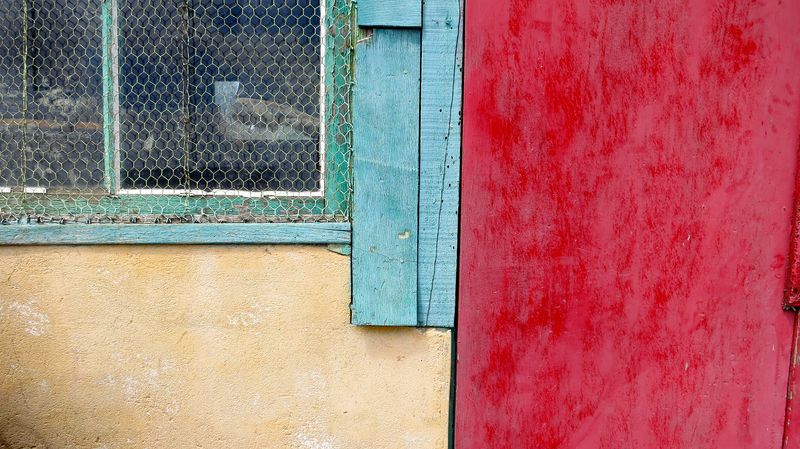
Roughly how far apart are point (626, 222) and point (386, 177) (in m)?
0.77

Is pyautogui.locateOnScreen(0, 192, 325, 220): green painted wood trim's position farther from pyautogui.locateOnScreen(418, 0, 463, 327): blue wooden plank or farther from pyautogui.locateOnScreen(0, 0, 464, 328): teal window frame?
pyautogui.locateOnScreen(418, 0, 463, 327): blue wooden plank

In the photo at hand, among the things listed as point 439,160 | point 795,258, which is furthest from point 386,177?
point 795,258

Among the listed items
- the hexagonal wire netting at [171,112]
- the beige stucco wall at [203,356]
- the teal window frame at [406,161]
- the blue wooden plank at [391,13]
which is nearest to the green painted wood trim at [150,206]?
the hexagonal wire netting at [171,112]

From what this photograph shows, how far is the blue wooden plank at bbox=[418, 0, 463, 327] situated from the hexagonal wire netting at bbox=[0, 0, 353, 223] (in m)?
0.24

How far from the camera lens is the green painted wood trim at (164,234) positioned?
1993 millimetres

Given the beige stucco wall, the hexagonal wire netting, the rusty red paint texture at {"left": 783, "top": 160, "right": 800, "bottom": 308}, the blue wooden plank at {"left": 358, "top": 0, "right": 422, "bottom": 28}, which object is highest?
the blue wooden plank at {"left": 358, "top": 0, "right": 422, "bottom": 28}

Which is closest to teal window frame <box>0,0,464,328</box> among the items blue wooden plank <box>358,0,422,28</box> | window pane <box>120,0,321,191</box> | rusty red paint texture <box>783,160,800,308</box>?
blue wooden plank <box>358,0,422,28</box>

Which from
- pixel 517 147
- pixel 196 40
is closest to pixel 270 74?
pixel 196 40

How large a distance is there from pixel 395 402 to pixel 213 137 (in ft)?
3.30

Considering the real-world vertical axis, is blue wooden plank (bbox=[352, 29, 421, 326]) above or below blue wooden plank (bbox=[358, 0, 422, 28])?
below

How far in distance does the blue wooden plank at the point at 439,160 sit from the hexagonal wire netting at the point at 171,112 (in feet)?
0.80

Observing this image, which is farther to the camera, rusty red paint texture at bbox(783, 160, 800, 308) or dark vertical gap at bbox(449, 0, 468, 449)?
rusty red paint texture at bbox(783, 160, 800, 308)

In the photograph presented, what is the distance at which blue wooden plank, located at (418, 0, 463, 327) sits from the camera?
77.4 inches

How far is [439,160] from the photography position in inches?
78.8
